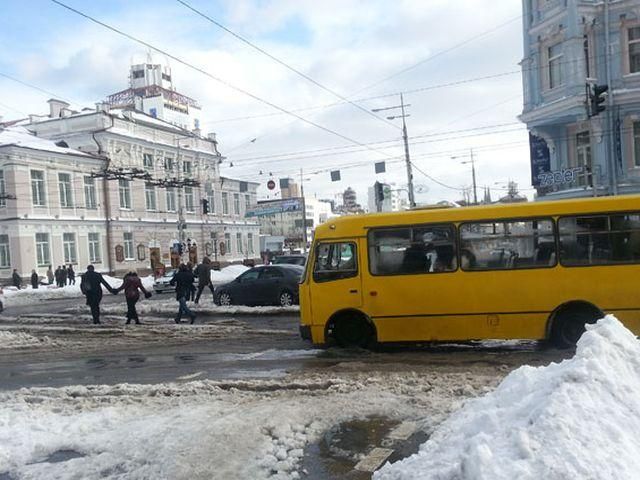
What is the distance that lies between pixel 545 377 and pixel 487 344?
22.0 ft

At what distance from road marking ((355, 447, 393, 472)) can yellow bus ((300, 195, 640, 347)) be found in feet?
16.1

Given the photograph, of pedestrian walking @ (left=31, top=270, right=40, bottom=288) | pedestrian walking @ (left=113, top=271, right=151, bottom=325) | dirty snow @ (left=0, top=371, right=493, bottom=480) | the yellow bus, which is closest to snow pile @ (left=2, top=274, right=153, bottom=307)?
pedestrian walking @ (left=31, top=270, right=40, bottom=288)

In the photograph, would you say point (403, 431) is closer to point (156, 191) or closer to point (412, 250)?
point (412, 250)

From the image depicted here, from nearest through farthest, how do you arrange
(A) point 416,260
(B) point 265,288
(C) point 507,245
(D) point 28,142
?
1. (C) point 507,245
2. (A) point 416,260
3. (B) point 265,288
4. (D) point 28,142

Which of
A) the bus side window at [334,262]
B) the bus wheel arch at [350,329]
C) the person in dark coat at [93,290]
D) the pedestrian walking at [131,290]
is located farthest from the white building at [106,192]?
the bus wheel arch at [350,329]

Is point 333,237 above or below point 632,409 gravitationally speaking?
above

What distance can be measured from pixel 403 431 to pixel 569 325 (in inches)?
202

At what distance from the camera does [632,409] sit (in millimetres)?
4492

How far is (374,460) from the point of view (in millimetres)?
5586

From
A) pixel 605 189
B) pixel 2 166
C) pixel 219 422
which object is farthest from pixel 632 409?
pixel 2 166

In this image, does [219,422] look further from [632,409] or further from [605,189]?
[605,189]

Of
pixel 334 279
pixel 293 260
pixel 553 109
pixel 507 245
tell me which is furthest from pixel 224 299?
pixel 553 109

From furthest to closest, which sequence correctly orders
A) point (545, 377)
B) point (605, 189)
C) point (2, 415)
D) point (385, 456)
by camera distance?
1. point (605, 189)
2. point (2, 415)
3. point (385, 456)
4. point (545, 377)

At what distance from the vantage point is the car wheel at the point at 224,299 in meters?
21.3
